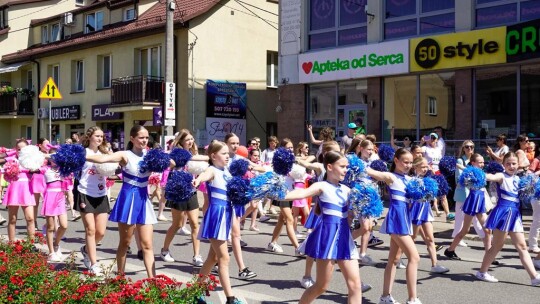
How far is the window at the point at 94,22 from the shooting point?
30.8m

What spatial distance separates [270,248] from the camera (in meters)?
10.4

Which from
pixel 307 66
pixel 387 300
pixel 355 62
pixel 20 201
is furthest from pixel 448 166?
pixel 307 66

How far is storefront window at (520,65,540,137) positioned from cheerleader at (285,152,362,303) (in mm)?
11636

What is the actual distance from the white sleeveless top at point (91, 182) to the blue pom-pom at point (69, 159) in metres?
1.27

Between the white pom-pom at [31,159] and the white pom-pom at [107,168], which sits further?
the white pom-pom at [31,159]

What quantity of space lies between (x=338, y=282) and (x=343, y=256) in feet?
8.73

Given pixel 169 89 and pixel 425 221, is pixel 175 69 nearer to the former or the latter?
pixel 169 89

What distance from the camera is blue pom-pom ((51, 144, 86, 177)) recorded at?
680cm

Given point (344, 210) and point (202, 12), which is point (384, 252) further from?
point (202, 12)

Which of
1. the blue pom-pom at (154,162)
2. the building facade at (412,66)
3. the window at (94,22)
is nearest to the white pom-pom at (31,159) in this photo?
the blue pom-pom at (154,162)

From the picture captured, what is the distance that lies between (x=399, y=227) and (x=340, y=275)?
208cm

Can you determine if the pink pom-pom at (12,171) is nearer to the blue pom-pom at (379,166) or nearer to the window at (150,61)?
the blue pom-pom at (379,166)

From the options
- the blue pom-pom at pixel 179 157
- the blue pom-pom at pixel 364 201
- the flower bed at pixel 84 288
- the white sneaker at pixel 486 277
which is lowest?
the white sneaker at pixel 486 277

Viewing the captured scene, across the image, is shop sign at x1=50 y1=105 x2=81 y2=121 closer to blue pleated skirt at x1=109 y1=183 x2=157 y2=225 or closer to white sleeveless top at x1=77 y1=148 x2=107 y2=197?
white sleeveless top at x1=77 y1=148 x2=107 y2=197
